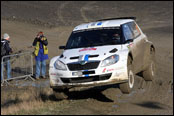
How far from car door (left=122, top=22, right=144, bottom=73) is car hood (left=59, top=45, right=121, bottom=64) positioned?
0.50 metres

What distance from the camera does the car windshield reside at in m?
10.7

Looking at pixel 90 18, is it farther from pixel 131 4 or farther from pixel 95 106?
pixel 95 106

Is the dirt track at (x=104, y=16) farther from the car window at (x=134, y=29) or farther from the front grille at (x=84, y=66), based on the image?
the car window at (x=134, y=29)

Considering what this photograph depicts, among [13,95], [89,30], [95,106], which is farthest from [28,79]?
[95,106]

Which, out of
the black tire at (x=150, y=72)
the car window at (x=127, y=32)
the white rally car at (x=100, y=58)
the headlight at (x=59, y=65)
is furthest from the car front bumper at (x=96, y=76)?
the black tire at (x=150, y=72)

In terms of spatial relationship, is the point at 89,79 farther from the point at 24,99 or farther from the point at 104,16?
the point at 104,16

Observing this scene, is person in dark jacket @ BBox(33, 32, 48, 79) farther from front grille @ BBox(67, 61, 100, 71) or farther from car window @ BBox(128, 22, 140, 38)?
front grille @ BBox(67, 61, 100, 71)

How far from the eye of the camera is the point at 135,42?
36.7 feet

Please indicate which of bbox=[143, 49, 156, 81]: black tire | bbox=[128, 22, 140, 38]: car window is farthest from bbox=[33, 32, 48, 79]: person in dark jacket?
bbox=[143, 49, 156, 81]: black tire

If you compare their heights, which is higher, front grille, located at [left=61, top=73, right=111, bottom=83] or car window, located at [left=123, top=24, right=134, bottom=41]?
car window, located at [left=123, top=24, right=134, bottom=41]

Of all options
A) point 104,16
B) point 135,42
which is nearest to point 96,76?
point 135,42

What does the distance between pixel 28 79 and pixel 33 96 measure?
3.60 metres

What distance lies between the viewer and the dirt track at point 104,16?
397 inches

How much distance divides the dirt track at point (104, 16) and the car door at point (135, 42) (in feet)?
2.85
